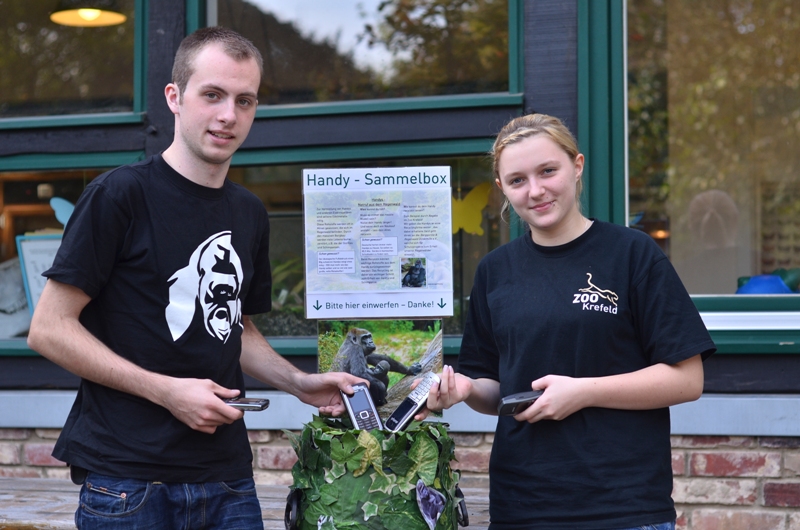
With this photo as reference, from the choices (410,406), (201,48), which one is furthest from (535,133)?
(201,48)

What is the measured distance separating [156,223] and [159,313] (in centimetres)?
22

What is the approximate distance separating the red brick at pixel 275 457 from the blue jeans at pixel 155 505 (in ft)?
5.49

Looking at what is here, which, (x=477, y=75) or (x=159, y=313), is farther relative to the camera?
(x=477, y=75)

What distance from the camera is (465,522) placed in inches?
88.7

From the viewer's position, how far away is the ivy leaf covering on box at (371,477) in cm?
203

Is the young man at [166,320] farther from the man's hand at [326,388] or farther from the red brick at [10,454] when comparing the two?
the red brick at [10,454]

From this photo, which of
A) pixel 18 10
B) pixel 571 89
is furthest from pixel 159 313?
pixel 18 10

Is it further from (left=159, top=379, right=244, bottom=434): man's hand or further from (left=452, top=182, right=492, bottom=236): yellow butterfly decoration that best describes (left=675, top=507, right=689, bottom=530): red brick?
(left=159, top=379, right=244, bottom=434): man's hand

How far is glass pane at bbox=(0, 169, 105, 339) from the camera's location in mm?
4219

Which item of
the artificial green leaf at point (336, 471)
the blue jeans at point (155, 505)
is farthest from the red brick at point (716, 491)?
the blue jeans at point (155, 505)

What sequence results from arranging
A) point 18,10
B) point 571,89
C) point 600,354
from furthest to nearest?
1. point 18,10
2. point 571,89
3. point 600,354

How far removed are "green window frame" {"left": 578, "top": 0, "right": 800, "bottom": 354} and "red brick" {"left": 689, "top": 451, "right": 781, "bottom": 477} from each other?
532mm

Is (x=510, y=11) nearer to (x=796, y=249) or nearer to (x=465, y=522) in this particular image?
(x=796, y=249)

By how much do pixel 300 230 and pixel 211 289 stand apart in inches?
77.0
